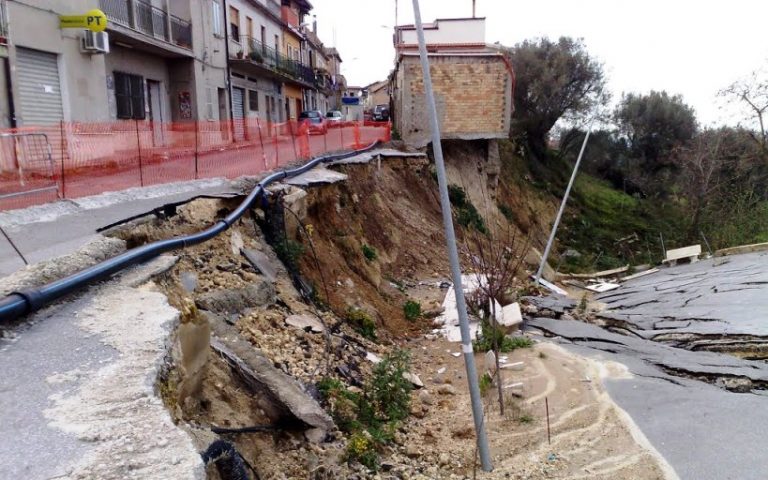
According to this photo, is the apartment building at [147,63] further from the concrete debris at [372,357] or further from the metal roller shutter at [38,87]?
the concrete debris at [372,357]

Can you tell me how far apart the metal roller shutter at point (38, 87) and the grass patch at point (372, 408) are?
11.8 m

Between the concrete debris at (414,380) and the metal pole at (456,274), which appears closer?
the metal pole at (456,274)

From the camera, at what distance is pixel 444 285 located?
13.2 metres

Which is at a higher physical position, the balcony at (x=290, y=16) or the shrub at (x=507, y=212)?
the balcony at (x=290, y=16)

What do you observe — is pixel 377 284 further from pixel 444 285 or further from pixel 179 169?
pixel 179 169

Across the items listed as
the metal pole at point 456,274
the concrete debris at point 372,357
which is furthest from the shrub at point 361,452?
the concrete debris at point 372,357

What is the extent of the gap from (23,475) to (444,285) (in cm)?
1153

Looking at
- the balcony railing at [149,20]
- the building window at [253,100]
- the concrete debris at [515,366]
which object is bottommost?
the concrete debris at [515,366]

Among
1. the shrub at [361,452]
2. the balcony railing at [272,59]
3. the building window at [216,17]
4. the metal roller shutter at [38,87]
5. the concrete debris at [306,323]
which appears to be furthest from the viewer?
the balcony railing at [272,59]

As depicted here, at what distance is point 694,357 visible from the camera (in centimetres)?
877

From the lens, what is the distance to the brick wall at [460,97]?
61.6 ft

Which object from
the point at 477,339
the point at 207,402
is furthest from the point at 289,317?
the point at 477,339

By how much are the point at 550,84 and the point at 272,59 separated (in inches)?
600

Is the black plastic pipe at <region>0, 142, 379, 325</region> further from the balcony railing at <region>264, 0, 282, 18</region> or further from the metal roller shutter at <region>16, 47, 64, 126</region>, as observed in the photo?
the balcony railing at <region>264, 0, 282, 18</region>
